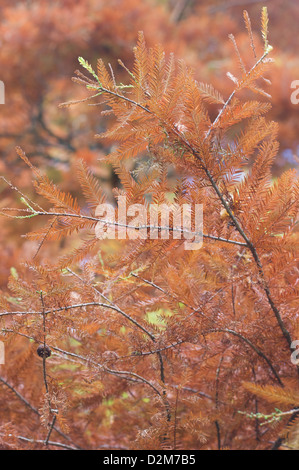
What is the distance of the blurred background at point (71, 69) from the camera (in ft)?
6.96

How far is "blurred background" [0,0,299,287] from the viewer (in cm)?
212

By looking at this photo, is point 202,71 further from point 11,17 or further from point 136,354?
point 136,354

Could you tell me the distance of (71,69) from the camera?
2545mm

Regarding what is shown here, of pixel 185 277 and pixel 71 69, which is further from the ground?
pixel 71 69

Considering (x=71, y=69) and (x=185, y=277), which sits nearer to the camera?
(x=185, y=277)

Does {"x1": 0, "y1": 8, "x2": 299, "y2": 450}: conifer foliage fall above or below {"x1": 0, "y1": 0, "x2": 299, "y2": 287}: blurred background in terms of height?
below

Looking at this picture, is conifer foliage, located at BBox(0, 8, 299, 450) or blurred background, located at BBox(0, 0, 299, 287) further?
blurred background, located at BBox(0, 0, 299, 287)

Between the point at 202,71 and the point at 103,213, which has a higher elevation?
the point at 202,71

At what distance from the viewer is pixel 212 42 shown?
3.23 m

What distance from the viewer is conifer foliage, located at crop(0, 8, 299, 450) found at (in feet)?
1.53

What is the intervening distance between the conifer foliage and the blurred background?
1.16 meters

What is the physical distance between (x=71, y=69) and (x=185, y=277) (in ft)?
7.56

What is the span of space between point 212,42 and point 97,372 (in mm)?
3200
